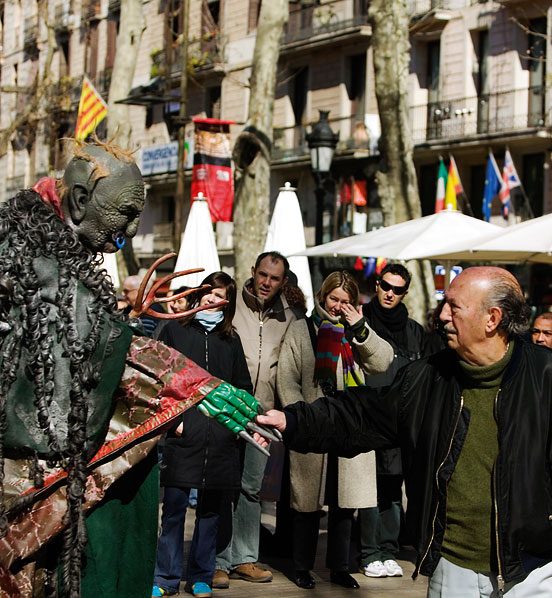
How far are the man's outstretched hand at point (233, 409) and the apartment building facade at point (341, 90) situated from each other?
1725cm

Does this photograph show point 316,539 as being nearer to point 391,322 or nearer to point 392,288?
point 391,322

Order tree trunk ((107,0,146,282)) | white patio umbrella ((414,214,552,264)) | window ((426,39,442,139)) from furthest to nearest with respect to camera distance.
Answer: window ((426,39,442,139)) → tree trunk ((107,0,146,282)) → white patio umbrella ((414,214,552,264))

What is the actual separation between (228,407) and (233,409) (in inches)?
0.8

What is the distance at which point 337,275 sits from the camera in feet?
23.6

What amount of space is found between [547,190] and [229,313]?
69.6 ft

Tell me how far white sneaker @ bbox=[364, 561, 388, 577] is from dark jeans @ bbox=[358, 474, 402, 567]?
0.17 ft

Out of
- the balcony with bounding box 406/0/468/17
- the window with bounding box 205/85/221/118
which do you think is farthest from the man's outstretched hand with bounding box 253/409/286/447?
the window with bounding box 205/85/221/118

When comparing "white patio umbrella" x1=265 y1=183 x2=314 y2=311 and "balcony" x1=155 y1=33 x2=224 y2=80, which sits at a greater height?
"balcony" x1=155 y1=33 x2=224 y2=80

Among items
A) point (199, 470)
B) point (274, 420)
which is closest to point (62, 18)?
point (199, 470)

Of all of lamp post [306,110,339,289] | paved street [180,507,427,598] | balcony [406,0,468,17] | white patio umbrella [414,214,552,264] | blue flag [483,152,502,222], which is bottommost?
paved street [180,507,427,598]

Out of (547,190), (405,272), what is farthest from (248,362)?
(547,190)

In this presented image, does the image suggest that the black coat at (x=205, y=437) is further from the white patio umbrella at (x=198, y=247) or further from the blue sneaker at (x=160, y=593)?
the white patio umbrella at (x=198, y=247)

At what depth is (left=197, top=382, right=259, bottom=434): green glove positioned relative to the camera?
3.85 metres

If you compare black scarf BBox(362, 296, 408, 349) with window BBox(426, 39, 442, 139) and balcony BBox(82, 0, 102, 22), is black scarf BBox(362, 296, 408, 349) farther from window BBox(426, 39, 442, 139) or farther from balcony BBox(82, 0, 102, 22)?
balcony BBox(82, 0, 102, 22)
